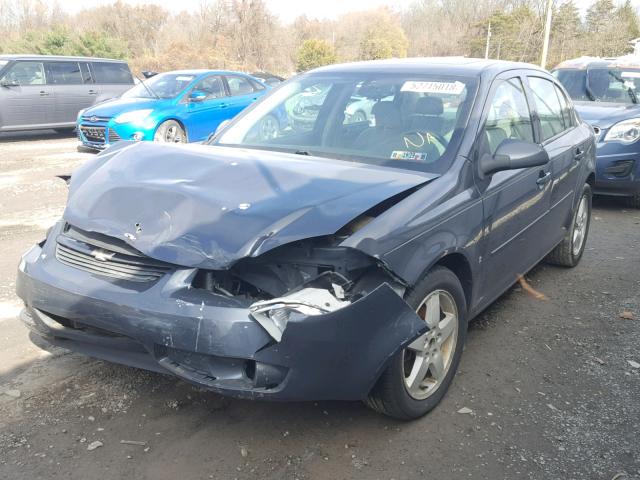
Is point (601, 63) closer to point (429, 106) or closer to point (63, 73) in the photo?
point (429, 106)

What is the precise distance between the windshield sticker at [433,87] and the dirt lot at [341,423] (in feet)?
5.24

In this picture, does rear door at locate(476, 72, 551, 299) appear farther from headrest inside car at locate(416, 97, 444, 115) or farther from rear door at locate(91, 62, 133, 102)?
rear door at locate(91, 62, 133, 102)

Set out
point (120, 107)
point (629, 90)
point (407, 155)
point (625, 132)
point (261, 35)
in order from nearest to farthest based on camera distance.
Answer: point (407, 155), point (625, 132), point (629, 90), point (120, 107), point (261, 35)

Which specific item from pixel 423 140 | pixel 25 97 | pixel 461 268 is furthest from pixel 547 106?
pixel 25 97

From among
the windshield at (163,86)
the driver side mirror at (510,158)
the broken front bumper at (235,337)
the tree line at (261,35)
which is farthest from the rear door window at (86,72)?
the tree line at (261,35)

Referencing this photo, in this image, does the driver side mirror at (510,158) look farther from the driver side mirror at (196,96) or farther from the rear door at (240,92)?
the rear door at (240,92)

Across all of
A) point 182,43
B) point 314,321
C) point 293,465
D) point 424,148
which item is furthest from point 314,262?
point 182,43

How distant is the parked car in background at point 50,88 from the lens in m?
12.1

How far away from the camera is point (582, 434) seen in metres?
2.89

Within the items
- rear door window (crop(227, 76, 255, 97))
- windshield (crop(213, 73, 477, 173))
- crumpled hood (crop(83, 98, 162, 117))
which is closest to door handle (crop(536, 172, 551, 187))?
windshield (crop(213, 73, 477, 173))

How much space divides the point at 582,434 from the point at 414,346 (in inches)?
36.6

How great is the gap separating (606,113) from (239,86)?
683 cm

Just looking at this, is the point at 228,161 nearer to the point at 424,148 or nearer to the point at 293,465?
the point at 424,148

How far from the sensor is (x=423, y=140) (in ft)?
11.0
